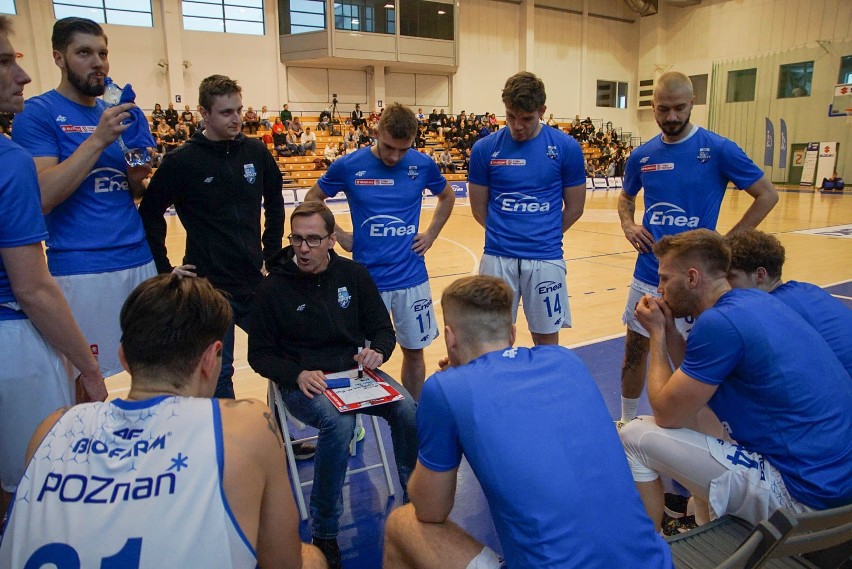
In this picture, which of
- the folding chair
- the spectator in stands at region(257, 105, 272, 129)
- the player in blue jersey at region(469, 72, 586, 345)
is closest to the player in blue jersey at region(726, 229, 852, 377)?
the player in blue jersey at region(469, 72, 586, 345)

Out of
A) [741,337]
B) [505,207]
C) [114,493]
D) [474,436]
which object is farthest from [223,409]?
[505,207]

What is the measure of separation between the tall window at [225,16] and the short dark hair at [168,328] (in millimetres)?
25513

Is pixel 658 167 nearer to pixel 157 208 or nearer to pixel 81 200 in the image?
pixel 157 208

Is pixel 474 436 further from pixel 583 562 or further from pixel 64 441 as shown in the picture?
pixel 64 441

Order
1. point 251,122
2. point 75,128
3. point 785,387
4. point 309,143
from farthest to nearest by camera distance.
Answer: point 309,143
point 251,122
point 75,128
point 785,387

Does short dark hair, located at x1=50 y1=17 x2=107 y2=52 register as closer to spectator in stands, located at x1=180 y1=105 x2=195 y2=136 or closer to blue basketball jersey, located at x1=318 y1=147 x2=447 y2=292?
blue basketball jersey, located at x1=318 y1=147 x2=447 y2=292

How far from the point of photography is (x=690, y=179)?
149 inches

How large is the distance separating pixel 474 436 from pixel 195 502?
727mm

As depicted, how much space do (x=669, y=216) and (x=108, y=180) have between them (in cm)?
323

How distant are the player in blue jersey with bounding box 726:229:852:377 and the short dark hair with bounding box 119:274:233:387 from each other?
87.6 inches

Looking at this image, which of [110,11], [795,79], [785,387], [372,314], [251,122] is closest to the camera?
[785,387]

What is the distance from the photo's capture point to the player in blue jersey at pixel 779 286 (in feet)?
8.25

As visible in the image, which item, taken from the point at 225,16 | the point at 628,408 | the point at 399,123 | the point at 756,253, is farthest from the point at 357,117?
the point at 756,253

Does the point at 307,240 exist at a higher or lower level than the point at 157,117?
lower
